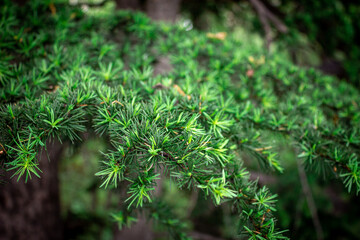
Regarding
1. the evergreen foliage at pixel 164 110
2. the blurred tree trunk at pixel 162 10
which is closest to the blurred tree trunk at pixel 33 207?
the evergreen foliage at pixel 164 110

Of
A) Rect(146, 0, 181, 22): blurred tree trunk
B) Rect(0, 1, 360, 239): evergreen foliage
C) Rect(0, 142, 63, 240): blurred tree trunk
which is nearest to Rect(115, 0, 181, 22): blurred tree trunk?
Rect(146, 0, 181, 22): blurred tree trunk

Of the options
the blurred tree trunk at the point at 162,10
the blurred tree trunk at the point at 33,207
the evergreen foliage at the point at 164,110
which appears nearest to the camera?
the evergreen foliage at the point at 164,110

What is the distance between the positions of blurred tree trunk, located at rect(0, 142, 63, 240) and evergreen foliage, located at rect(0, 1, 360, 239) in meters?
0.83

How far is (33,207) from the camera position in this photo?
1960 mm

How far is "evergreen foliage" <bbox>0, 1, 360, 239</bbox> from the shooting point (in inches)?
26.7

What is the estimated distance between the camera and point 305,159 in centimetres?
92

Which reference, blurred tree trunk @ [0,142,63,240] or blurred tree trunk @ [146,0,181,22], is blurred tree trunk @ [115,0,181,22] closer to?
blurred tree trunk @ [146,0,181,22]

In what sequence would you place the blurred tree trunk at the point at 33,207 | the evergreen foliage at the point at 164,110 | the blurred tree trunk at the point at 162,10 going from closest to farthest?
the evergreen foliage at the point at 164,110, the blurred tree trunk at the point at 33,207, the blurred tree trunk at the point at 162,10

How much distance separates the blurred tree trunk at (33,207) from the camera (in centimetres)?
179

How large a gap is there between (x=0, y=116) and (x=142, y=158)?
1.71 feet

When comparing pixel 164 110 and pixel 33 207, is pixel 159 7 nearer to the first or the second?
pixel 164 110

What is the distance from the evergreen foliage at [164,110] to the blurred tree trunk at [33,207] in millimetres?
831

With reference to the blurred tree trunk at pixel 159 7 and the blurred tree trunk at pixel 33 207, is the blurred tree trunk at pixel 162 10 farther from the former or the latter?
the blurred tree trunk at pixel 33 207

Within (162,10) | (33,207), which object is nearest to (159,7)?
(162,10)
